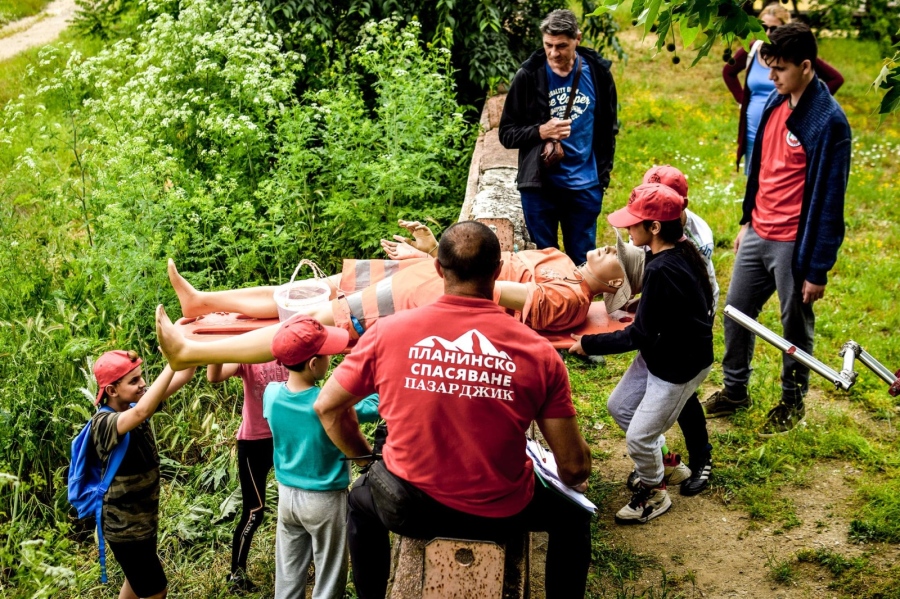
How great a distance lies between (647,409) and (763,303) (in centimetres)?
142

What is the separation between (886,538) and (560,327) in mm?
1873

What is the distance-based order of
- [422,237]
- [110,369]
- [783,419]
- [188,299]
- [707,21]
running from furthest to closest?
[783,419], [422,237], [188,299], [110,369], [707,21]

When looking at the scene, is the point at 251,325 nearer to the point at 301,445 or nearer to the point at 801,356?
the point at 301,445

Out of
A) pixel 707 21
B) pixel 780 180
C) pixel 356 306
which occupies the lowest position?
pixel 356 306

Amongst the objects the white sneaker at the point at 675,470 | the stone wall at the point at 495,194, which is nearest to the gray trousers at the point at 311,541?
the white sneaker at the point at 675,470

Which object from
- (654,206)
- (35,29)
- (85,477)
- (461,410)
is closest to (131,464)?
(85,477)

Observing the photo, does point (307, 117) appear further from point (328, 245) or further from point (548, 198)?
point (548, 198)

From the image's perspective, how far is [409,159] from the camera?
6.03m

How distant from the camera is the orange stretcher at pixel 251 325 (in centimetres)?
412

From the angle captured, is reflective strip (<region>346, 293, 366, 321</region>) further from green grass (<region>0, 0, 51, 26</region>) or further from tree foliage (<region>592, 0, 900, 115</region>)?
green grass (<region>0, 0, 51, 26</region>)

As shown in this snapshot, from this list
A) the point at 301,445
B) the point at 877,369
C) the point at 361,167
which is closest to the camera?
the point at 301,445

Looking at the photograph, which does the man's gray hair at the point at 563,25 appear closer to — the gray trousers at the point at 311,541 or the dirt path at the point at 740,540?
the dirt path at the point at 740,540

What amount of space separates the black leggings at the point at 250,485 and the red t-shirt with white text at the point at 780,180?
2.93 m

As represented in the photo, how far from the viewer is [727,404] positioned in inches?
200
